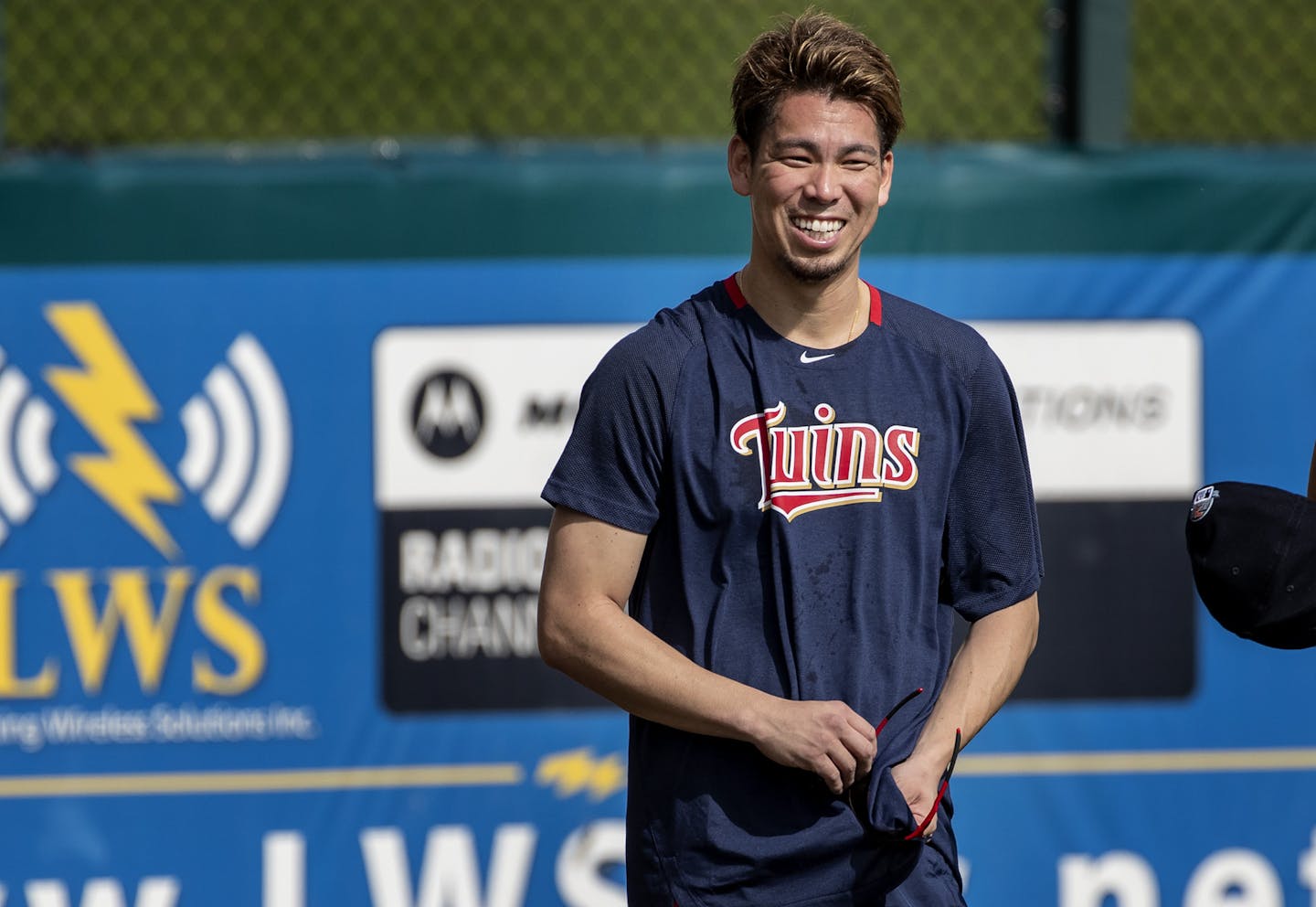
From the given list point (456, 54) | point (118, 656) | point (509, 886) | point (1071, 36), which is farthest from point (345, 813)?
point (456, 54)

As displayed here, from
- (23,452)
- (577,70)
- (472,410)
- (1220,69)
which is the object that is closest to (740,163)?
(472,410)

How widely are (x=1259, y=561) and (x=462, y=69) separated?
4.97 meters

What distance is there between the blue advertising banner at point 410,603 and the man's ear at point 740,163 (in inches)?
55.2

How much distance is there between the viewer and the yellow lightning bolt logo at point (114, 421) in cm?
338

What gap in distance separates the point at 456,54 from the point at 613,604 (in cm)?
473

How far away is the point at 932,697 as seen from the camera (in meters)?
2.08

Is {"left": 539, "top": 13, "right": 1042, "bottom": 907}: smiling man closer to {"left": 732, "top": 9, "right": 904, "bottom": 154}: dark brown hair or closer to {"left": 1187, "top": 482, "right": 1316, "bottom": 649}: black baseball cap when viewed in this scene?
{"left": 732, "top": 9, "right": 904, "bottom": 154}: dark brown hair

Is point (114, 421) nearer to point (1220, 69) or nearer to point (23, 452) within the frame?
point (23, 452)

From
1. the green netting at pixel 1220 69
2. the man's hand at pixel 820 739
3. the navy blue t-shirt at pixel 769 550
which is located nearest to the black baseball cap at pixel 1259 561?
the navy blue t-shirt at pixel 769 550

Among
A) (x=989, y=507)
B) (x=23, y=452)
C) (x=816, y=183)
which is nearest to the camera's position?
(x=816, y=183)

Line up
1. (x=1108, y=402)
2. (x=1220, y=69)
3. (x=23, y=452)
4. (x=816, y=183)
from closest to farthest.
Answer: (x=816, y=183) < (x=23, y=452) < (x=1108, y=402) < (x=1220, y=69)

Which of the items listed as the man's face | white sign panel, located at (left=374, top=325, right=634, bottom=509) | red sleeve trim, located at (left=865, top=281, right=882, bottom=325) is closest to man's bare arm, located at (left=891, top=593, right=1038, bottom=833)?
red sleeve trim, located at (left=865, top=281, right=882, bottom=325)

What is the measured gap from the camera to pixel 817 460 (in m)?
2.01

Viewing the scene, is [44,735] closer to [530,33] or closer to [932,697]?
[932,697]
